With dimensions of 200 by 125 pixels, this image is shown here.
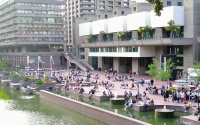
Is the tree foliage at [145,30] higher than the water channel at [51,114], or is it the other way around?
the tree foliage at [145,30]

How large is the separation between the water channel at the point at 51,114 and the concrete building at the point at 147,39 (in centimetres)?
2188

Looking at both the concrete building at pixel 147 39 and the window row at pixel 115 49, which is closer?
the concrete building at pixel 147 39

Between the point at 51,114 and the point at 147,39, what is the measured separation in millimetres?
29472

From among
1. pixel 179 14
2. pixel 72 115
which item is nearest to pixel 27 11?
pixel 179 14

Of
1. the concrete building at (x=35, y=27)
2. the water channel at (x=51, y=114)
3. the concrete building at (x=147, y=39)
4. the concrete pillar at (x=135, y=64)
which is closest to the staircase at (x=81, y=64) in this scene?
the concrete building at (x=147, y=39)

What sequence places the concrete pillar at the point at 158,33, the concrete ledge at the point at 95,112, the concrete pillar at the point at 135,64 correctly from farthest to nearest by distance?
the concrete pillar at the point at 135,64
the concrete pillar at the point at 158,33
the concrete ledge at the point at 95,112

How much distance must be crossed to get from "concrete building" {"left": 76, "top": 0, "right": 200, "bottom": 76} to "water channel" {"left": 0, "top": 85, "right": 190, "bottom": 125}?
2188 cm

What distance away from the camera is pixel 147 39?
55094 millimetres

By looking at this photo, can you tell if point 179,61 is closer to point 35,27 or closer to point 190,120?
point 190,120

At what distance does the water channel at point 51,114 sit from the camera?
2688cm

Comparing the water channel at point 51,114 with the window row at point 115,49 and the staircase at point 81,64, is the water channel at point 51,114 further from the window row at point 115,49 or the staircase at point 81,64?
the staircase at point 81,64

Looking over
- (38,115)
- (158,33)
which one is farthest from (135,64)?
(38,115)

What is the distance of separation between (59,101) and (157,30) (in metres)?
28.3

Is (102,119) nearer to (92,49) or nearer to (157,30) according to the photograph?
(157,30)
